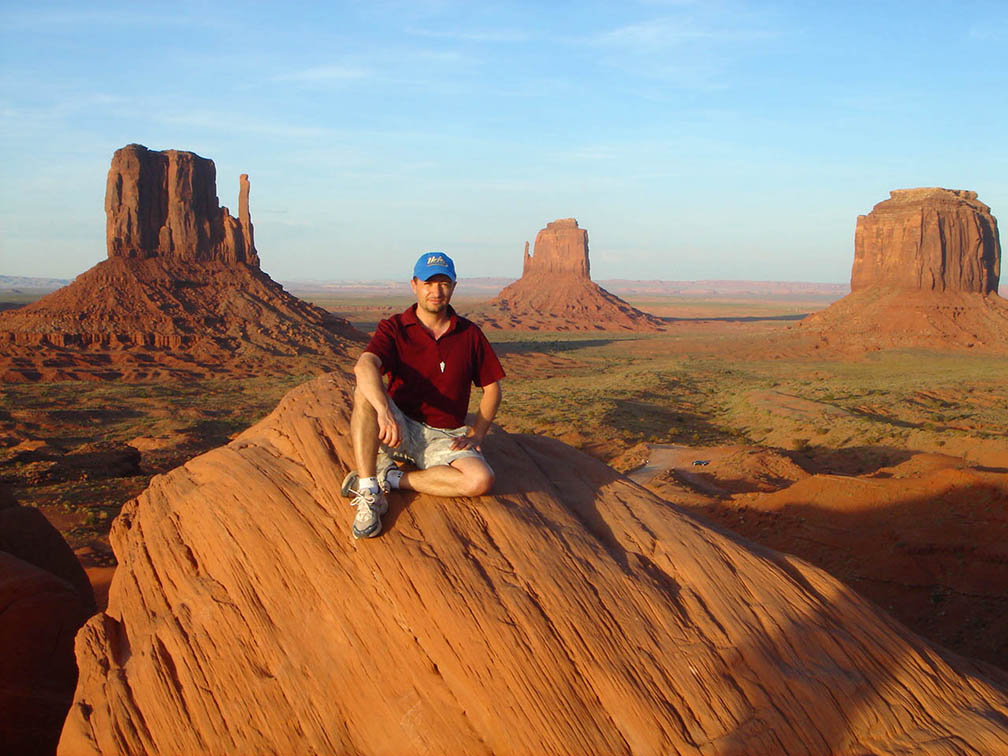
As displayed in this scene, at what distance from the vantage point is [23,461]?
17125 mm

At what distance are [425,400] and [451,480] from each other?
27.0 inches

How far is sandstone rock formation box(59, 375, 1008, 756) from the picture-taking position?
3.89 m

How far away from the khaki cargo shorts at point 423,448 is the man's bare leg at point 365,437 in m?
0.31

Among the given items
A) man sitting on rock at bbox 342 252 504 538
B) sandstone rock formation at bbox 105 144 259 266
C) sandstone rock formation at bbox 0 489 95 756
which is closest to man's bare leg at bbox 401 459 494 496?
man sitting on rock at bbox 342 252 504 538

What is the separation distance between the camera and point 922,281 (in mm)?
63844

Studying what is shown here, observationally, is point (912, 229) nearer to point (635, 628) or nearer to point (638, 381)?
point (638, 381)

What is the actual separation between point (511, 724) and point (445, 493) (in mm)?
1583

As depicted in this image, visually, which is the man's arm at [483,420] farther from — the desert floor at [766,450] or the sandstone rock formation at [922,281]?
the sandstone rock formation at [922,281]

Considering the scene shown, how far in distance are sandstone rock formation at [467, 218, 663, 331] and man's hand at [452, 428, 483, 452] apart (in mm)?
82491

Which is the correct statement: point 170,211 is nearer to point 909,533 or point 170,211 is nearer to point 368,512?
point 909,533

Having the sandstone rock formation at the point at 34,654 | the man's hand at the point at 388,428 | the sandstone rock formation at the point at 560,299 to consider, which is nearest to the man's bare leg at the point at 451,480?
the man's hand at the point at 388,428

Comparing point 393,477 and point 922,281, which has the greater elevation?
point 922,281

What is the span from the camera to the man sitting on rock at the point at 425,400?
4.66m

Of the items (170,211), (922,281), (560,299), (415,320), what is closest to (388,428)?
(415,320)
